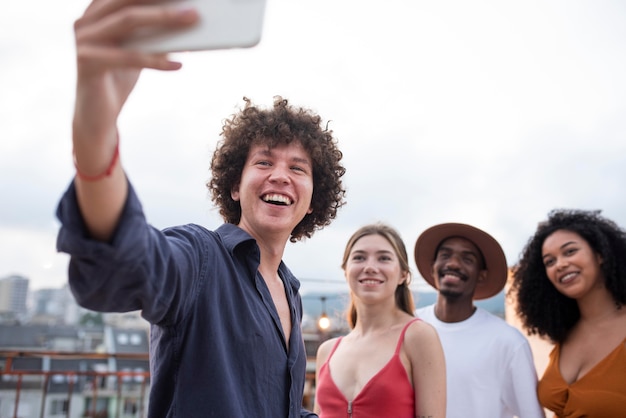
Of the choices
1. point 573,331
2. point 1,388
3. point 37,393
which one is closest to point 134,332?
point 37,393

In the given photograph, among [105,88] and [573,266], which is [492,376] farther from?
[105,88]

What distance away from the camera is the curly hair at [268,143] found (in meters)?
1.83

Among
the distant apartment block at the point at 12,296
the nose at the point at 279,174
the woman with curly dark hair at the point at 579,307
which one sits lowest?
the distant apartment block at the point at 12,296

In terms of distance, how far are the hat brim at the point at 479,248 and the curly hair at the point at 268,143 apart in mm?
1408

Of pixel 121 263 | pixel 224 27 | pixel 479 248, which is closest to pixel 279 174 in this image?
pixel 121 263

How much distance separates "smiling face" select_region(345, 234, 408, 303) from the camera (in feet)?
8.92

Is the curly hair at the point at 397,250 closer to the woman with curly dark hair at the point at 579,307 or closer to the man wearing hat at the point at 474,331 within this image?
the man wearing hat at the point at 474,331

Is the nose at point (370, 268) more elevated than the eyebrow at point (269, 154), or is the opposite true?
the eyebrow at point (269, 154)

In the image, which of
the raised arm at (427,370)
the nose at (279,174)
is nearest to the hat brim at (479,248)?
the raised arm at (427,370)

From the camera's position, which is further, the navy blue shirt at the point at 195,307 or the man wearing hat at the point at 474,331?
the man wearing hat at the point at 474,331

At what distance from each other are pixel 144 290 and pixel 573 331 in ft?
9.04

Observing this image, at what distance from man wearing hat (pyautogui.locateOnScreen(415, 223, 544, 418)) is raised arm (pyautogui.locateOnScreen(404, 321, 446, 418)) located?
→ 1.85 ft

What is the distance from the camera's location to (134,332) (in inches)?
1672

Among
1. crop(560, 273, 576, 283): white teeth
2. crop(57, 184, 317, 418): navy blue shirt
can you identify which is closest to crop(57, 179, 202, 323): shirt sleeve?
crop(57, 184, 317, 418): navy blue shirt
